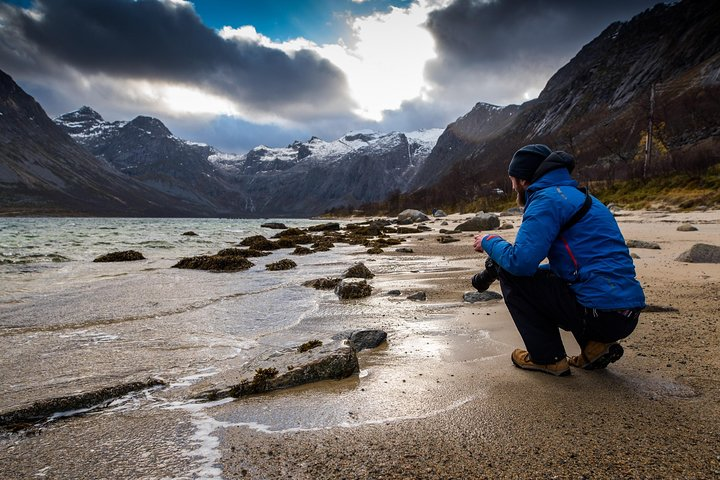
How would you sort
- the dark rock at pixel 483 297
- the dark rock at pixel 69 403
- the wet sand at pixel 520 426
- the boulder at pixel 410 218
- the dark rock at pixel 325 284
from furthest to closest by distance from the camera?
the boulder at pixel 410 218, the dark rock at pixel 325 284, the dark rock at pixel 483 297, the dark rock at pixel 69 403, the wet sand at pixel 520 426

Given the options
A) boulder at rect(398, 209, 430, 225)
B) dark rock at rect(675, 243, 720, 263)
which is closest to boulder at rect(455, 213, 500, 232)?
dark rock at rect(675, 243, 720, 263)

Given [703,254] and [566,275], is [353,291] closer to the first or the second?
[566,275]

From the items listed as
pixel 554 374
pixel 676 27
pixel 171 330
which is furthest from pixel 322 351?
pixel 676 27

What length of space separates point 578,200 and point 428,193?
4538 inches

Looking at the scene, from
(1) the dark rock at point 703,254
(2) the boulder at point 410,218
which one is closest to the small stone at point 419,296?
(1) the dark rock at point 703,254

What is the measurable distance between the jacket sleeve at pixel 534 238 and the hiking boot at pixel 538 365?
807 millimetres

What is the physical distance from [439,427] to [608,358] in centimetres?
170

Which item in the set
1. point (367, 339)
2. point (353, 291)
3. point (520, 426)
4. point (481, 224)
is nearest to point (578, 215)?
point (520, 426)

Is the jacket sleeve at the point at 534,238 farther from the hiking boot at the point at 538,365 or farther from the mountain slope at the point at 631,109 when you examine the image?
the mountain slope at the point at 631,109

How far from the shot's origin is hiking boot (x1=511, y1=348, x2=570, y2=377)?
320 centimetres

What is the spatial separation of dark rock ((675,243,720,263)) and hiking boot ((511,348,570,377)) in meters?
7.36

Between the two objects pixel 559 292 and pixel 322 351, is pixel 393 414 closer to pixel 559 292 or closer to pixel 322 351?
pixel 322 351

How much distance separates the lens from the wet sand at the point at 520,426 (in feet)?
6.68

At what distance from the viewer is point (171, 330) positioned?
18.2 ft
